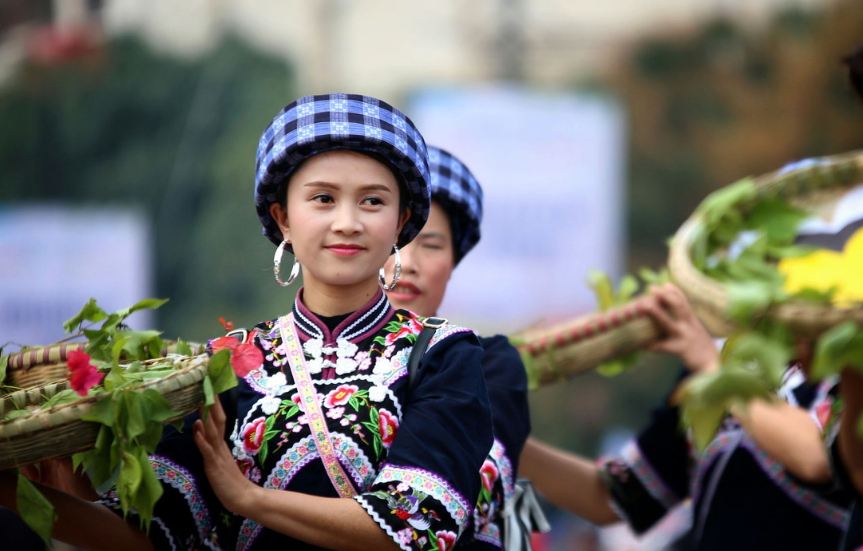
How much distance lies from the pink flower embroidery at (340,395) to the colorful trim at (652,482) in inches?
64.3

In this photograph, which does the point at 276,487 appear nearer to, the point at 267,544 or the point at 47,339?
the point at 267,544

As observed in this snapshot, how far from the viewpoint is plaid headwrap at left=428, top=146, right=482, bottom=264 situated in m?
2.98

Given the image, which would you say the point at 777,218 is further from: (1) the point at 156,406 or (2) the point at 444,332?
(1) the point at 156,406

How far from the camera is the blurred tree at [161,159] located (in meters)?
7.24

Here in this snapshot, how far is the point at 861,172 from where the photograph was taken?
2.50 meters

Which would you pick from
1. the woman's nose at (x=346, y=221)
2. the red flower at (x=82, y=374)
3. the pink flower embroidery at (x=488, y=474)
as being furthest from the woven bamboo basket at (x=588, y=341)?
the red flower at (x=82, y=374)

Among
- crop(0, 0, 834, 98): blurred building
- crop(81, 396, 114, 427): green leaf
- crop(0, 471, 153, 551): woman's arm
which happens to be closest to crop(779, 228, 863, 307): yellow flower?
crop(81, 396, 114, 427): green leaf

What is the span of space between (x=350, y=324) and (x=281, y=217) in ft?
0.88

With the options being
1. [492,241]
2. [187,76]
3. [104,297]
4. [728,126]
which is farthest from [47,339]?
[728,126]

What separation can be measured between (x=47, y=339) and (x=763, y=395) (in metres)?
5.64

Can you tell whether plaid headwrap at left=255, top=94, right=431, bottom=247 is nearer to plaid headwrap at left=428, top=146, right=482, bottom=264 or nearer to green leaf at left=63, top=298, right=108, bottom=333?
green leaf at left=63, top=298, right=108, bottom=333

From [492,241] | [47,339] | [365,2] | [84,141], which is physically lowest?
[47,339]

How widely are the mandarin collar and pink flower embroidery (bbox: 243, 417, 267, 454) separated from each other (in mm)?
205

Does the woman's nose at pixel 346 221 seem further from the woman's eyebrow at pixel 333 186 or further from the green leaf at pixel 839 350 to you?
the green leaf at pixel 839 350
